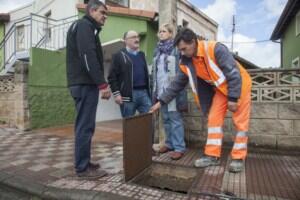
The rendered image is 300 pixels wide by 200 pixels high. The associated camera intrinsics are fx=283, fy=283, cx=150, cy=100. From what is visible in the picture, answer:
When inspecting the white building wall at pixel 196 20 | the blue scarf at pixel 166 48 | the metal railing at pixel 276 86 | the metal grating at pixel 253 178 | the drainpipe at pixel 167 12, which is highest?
the white building wall at pixel 196 20

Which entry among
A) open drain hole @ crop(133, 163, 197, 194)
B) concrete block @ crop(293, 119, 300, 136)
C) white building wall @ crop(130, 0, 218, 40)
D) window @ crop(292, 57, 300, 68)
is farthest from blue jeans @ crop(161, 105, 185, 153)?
window @ crop(292, 57, 300, 68)

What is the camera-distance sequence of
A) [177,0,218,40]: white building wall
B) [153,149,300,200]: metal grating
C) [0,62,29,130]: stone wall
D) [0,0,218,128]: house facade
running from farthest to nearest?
[177,0,218,40]: white building wall
[0,0,218,128]: house facade
[0,62,29,130]: stone wall
[153,149,300,200]: metal grating

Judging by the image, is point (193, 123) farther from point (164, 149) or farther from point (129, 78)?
point (129, 78)

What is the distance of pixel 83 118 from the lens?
282cm

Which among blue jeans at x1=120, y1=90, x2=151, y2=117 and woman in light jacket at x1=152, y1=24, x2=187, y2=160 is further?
blue jeans at x1=120, y1=90, x2=151, y2=117

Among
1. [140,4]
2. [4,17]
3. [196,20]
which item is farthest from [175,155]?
[4,17]

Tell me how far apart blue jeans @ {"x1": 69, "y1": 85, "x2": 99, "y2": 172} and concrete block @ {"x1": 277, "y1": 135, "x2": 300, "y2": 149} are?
8.33 feet

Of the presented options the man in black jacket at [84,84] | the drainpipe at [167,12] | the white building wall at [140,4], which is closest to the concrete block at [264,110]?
the drainpipe at [167,12]

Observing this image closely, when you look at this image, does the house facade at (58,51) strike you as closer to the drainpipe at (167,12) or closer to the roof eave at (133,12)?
the roof eave at (133,12)

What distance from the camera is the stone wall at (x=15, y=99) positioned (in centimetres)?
625

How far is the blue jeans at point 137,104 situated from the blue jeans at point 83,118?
928 mm

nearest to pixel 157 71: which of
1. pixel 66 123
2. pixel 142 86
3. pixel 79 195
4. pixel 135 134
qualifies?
pixel 142 86

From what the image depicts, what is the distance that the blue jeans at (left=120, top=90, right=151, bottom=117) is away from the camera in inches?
149

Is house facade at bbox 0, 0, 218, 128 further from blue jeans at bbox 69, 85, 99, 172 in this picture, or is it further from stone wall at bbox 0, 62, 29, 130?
blue jeans at bbox 69, 85, 99, 172
